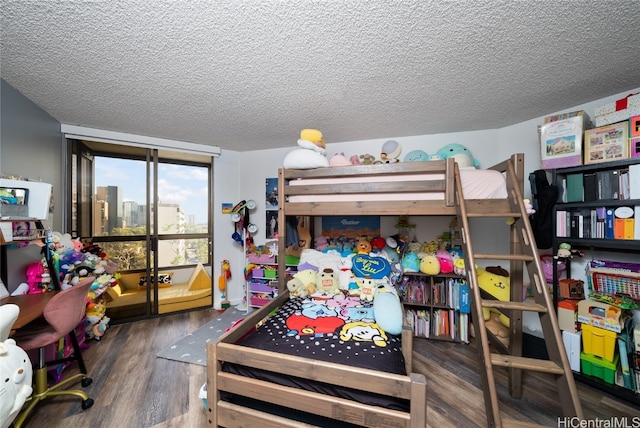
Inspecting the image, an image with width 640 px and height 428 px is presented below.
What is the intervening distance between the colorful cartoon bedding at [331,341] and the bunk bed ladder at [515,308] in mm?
494

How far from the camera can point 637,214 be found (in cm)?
172

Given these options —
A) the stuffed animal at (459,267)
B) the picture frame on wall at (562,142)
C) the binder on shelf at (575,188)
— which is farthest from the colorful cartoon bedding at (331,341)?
the picture frame on wall at (562,142)

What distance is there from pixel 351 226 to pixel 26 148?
351 cm

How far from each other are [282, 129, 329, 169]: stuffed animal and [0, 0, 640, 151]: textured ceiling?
32 cm

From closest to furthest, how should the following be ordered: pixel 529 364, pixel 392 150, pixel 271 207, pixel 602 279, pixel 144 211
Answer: pixel 529 364
pixel 602 279
pixel 392 150
pixel 144 211
pixel 271 207

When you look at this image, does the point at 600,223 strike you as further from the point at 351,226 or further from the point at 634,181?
the point at 351,226

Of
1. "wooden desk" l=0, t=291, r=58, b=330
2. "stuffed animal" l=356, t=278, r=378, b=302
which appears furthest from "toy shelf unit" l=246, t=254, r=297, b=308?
"wooden desk" l=0, t=291, r=58, b=330

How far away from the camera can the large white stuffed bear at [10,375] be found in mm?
1057

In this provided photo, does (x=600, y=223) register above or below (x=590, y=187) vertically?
below

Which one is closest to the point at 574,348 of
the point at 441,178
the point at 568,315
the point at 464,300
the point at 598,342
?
the point at 598,342

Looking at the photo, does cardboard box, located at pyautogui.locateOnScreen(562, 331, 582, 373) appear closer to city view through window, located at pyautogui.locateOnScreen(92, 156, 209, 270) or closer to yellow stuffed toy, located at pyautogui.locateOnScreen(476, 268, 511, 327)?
yellow stuffed toy, located at pyautogui.locateOnScreen(476, 268, 511, 327)

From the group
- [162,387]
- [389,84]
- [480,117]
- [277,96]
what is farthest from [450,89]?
[162,387]

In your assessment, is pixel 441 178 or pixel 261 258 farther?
pixel 261 258

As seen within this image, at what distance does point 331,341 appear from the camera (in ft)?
4.99
